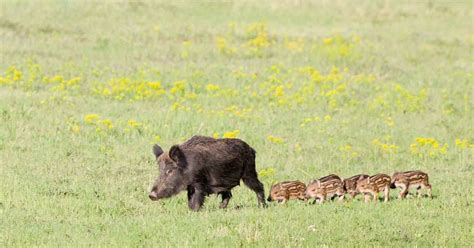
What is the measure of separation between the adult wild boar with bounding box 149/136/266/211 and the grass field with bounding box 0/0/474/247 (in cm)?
33

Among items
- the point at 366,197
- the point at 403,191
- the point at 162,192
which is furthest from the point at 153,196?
the point at 403,191

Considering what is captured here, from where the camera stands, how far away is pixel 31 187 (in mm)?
15930

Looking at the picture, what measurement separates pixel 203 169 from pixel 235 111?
9264mm

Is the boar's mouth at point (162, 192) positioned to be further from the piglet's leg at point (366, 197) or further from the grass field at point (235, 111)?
the piglet's leg at point (366, 197)

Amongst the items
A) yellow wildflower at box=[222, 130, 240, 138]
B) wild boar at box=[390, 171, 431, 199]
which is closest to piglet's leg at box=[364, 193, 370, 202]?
wild boar at box=[390, 171, 431, 199]

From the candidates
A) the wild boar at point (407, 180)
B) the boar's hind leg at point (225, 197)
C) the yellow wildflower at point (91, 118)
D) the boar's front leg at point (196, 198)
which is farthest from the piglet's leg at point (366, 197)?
the yellow wildflower at point (91, 118)

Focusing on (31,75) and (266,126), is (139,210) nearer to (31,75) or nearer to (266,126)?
(266,126)

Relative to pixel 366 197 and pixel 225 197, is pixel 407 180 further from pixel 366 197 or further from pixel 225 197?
pixel 225 197

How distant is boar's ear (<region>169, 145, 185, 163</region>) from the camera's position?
14727mm

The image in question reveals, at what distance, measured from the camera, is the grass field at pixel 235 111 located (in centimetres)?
1361

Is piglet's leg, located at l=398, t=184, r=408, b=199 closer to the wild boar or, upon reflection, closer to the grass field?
the wild boar

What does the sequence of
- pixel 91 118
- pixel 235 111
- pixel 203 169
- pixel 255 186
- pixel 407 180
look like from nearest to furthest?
pixel 203 169 < pixel 255 186 < pixel 407 180 < pixel 91 118 < pixel 235 111

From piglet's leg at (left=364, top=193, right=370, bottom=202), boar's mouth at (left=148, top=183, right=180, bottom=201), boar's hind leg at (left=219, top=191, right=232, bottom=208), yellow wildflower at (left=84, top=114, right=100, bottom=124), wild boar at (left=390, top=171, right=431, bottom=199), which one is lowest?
boar's hind leg at (left=219, top=191, right=232, bottom=208)

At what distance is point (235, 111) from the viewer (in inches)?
958
